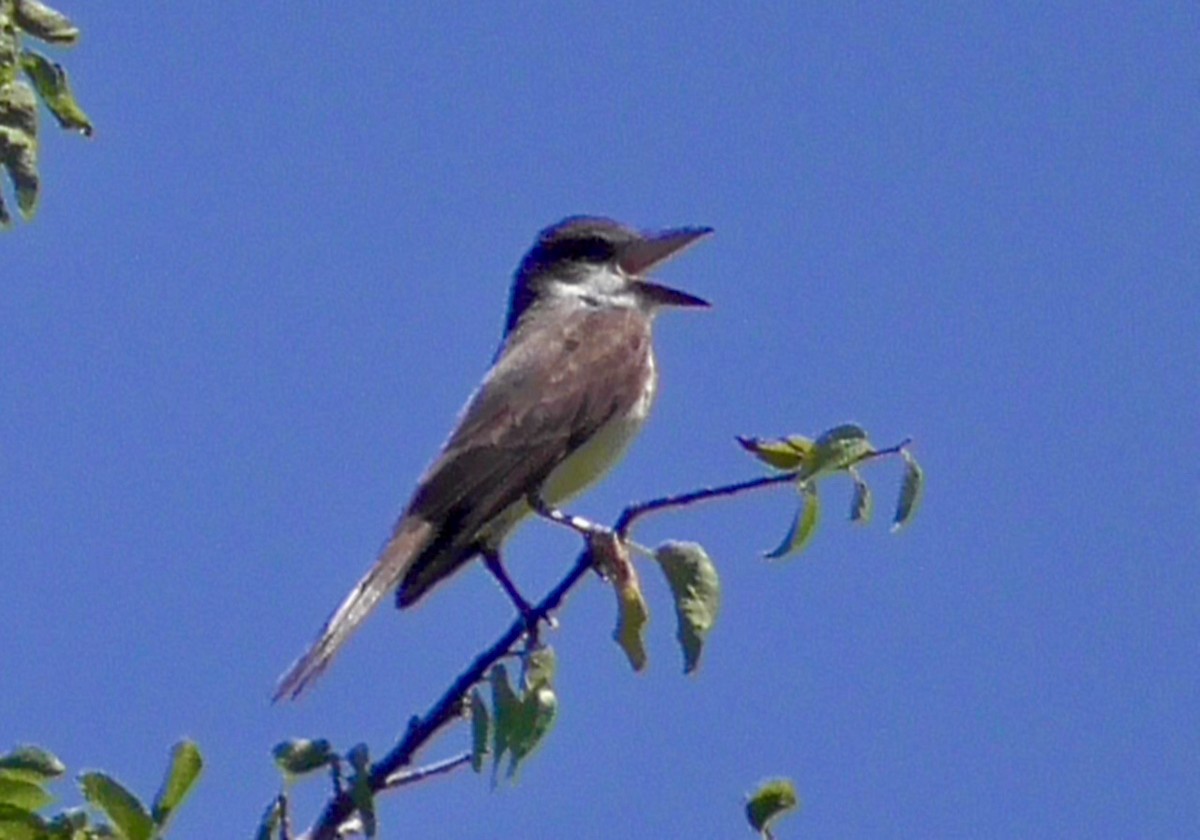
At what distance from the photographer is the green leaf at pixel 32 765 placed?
3.19 m

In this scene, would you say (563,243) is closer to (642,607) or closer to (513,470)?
(513,470)

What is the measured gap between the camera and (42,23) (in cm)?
384

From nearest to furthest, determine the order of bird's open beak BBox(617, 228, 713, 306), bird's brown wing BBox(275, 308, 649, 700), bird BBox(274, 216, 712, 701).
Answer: bird's brown wing BBox(275, 308, 649, 700), bird BBox(274, 216, 712, 701), bird's open beak BBox(617, 228, 713, 306)

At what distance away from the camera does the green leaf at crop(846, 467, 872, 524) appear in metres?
3.83

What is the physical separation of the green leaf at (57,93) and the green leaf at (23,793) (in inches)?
50.7

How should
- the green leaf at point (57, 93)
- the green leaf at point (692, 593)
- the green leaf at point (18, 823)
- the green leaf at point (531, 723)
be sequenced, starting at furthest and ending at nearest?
1. the green leaf at point (57, 93)
2. the green leaf at point (692, 593)
3. the green leaf at point (531, 723)
4. the green leaf at point (18, 823)

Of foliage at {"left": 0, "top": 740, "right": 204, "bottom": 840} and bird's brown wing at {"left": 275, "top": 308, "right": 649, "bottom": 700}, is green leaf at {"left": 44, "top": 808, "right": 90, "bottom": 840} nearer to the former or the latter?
foliage at {"left": 0, "top": 740, "right": 204, "bottom": 840}

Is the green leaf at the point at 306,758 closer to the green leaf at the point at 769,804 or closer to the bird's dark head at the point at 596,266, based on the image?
the green leaf at the point at 769,804

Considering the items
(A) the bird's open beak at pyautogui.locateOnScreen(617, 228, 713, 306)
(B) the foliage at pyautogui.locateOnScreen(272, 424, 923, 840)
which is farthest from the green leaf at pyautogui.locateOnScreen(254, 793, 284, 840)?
(A) the bird's open beak at pyautogui.locateOnScreen(617, 228, 713, 306)

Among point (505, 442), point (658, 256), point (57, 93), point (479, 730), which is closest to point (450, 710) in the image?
point (479, 730)

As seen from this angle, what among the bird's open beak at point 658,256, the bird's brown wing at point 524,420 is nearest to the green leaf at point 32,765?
the bird's brown wing at point 524,420

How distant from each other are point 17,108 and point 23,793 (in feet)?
3.93

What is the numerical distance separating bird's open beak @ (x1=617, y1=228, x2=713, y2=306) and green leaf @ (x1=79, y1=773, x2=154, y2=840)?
210 inches

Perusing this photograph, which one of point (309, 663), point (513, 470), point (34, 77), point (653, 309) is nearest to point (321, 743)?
point (34, 77)
